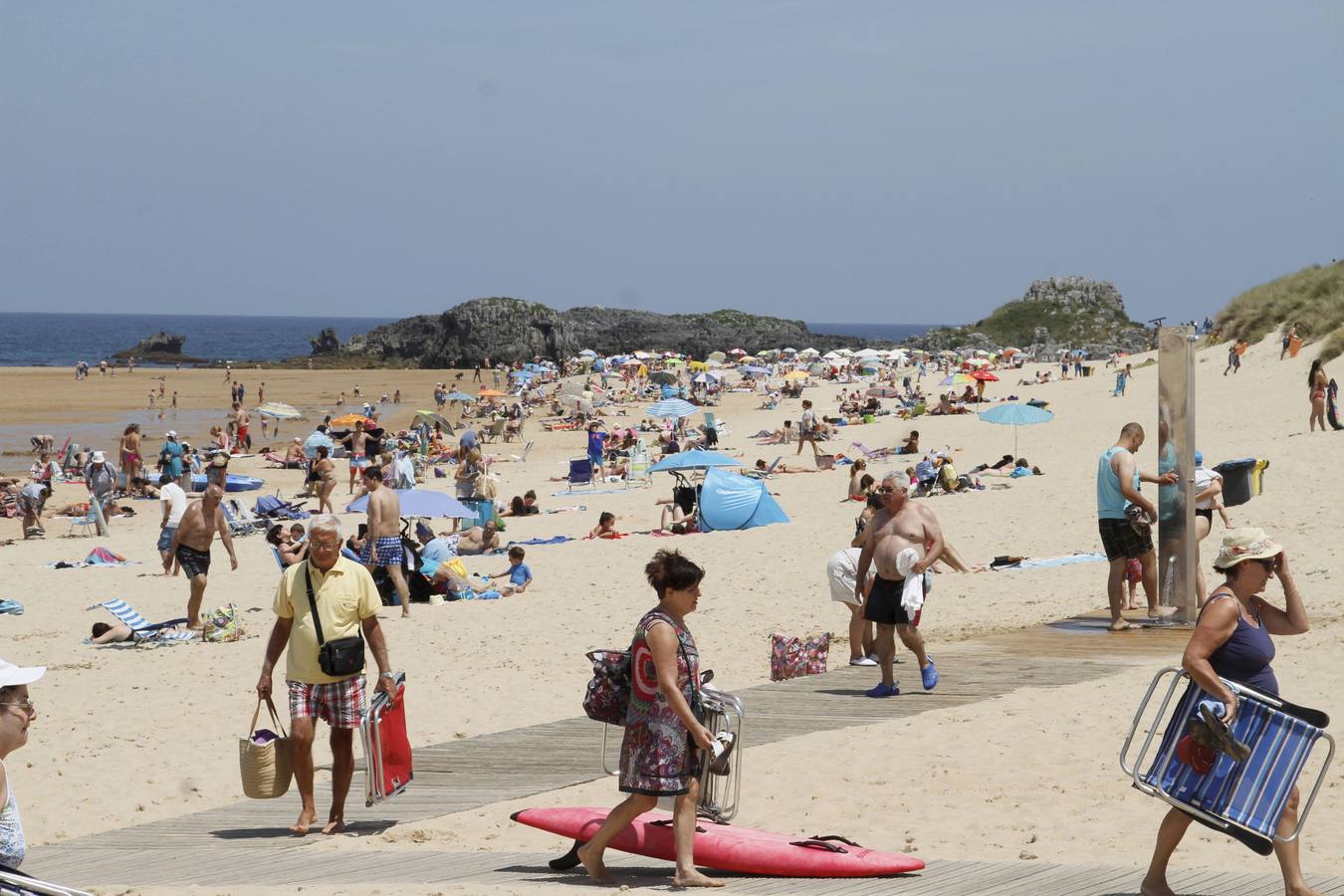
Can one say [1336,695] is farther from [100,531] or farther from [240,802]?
[100,531]

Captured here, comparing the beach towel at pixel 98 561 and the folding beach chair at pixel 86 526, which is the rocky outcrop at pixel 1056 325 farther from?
the beach towel at pixel 98 561

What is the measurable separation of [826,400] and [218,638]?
108ft

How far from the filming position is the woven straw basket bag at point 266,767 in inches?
241


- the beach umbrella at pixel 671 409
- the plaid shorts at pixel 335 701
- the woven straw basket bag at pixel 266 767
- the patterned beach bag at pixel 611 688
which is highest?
the beach umbrella at pixel 671 409

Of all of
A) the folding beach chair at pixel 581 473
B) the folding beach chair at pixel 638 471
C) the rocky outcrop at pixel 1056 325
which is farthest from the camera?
the rocky outcrop at pixel 1056 325

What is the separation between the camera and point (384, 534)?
12.2 m

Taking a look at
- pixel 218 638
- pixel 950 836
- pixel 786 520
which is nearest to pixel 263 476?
pixel 786 520

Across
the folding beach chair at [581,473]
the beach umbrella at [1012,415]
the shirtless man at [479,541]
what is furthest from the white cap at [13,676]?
the folding beach chair at [581,473]

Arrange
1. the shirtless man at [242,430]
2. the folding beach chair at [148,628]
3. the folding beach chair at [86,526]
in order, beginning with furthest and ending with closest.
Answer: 1. the shirtless man at [242,430]
2. the folding beach chair at [86,526]
3. the folding beach chair at [148,628]

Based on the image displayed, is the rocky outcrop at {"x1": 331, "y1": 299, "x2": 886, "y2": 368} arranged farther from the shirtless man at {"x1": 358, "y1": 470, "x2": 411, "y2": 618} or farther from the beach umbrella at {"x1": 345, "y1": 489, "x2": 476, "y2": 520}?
the shirtless man at {"x1": 358, "y1": 470, "x2": 411, "y2": 618}

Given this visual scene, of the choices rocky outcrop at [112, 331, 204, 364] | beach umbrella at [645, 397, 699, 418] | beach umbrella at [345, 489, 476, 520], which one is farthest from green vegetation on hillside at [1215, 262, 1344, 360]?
rocky outcrop at [112, 331, 204, 364]

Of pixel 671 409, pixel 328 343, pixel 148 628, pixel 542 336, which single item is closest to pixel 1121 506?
pixel 148 628

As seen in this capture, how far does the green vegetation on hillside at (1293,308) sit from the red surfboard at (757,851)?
26130 mm

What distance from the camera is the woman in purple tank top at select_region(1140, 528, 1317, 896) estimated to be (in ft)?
14.9
